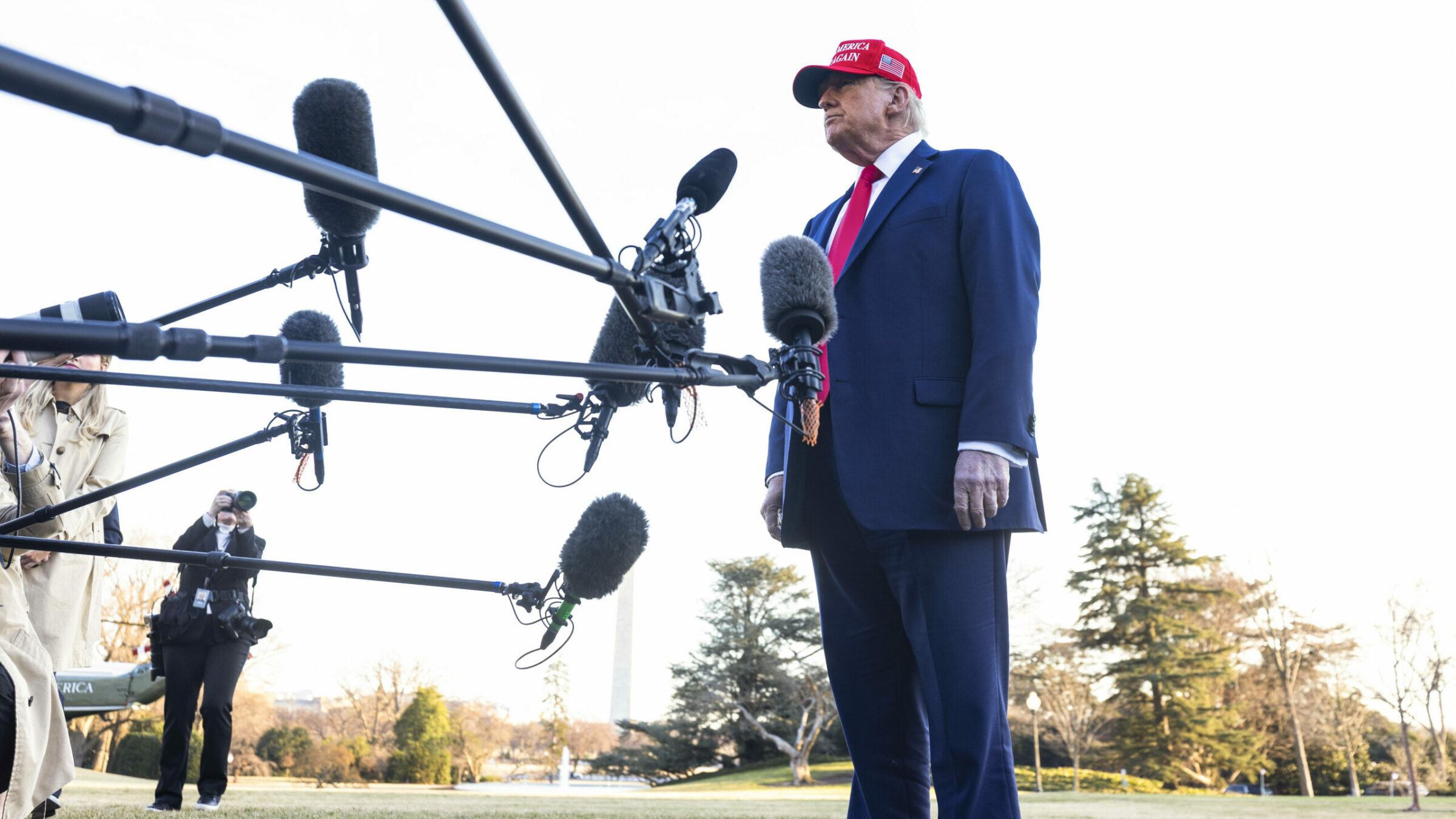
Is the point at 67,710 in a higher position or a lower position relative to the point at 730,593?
lower

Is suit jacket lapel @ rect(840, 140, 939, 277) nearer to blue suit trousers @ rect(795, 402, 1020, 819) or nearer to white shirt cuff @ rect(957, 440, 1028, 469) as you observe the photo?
blue suit trousers @ rect(795, 402, 1020, 819)

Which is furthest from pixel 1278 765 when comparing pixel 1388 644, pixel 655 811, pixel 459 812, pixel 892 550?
pixel 892 550

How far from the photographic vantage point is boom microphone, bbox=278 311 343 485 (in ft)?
9.04

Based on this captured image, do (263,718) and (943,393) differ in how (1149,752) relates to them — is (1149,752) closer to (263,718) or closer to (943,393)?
(263,718)

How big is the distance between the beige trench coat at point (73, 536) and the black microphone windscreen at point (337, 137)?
1.86m

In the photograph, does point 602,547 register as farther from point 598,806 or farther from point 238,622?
point 598,806

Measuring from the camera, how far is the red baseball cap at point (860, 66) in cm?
259

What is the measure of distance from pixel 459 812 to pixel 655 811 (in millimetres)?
2526

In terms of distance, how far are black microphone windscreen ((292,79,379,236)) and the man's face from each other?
1245 millimetres

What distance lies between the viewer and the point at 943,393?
2.23 metres

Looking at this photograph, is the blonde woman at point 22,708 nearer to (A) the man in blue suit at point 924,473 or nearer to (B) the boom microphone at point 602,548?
(B) the boom microphone at point 602,548

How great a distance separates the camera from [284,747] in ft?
68.7

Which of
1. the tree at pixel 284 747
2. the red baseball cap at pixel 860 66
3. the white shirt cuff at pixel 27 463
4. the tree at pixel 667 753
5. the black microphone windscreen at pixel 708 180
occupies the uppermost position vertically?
the red baseball cap at pixel 860 66

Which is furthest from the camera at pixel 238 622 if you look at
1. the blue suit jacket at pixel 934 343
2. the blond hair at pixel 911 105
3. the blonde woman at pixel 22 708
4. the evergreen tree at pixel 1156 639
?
the evergreen tree at pixel 1156 639
